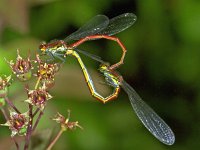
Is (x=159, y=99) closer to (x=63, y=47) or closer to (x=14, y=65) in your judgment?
(x=63, y=47)

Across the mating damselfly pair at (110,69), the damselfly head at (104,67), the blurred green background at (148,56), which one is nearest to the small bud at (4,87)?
the mating damselfly pair at (110,69)

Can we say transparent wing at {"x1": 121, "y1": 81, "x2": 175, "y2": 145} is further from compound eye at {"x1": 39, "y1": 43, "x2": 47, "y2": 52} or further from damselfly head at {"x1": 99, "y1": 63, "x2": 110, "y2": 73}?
compound eye at {"x1": 39, "y1": 43, "x2": 47, "y2": 52}

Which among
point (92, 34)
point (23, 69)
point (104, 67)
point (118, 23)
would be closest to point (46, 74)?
point (23, 69)

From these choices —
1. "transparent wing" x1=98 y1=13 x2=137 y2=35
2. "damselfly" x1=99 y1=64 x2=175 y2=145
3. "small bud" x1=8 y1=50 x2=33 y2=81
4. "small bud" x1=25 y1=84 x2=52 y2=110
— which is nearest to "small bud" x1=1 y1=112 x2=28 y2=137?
"small bud" x1=25 y1=84 x2=52 y2=110

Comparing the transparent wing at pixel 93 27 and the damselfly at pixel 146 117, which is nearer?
the damselfly at pixel 146 117

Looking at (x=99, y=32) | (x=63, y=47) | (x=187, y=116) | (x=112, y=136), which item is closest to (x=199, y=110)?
(x=187, y=116)

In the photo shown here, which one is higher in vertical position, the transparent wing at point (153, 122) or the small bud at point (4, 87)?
the small bud at point (4, 87)

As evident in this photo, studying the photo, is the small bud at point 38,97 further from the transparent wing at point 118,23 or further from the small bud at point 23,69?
the transparent wing at point 118,23
